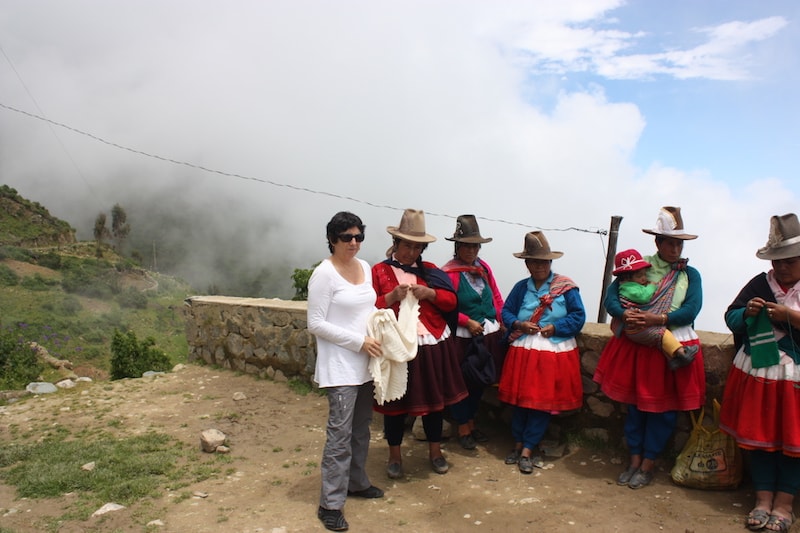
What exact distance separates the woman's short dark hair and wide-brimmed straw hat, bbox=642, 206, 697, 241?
190 cm

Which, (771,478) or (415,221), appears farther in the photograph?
(415,221)

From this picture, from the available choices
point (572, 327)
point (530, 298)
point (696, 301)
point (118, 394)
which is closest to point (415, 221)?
point (530, 298)

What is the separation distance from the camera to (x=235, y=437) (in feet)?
16.9

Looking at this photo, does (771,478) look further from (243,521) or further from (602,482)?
(243,521)

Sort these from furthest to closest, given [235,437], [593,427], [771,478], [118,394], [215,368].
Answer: [215,368], [118,394], [235,437], [593,427], [771,478]

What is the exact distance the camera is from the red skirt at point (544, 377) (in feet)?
13.5

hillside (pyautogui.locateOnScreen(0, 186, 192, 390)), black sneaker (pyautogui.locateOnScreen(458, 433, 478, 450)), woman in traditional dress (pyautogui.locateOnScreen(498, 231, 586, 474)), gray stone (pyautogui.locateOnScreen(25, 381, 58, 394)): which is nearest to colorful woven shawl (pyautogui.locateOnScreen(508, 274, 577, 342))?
woman in traditional dress (pyautogui.locateOnScreen(498, 231, 586, 474))

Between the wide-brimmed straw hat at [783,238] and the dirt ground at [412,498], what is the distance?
1496mm

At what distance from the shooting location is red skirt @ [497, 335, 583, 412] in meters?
4.11

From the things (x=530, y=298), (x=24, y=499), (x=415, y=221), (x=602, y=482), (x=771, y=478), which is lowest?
(x=24, y=499)

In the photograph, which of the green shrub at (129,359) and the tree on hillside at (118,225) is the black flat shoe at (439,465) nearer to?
the green shrub at (129,359)

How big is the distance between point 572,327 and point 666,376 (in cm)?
70

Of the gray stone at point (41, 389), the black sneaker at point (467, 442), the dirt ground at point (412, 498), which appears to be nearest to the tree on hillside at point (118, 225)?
the gray stone at point (41, 389)

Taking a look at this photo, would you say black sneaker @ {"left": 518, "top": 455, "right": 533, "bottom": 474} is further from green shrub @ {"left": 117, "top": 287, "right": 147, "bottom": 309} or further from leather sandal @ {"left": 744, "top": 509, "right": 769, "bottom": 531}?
green shrub @ {"left": 117, "top": 287, "right": 147, "bottom": 309}
